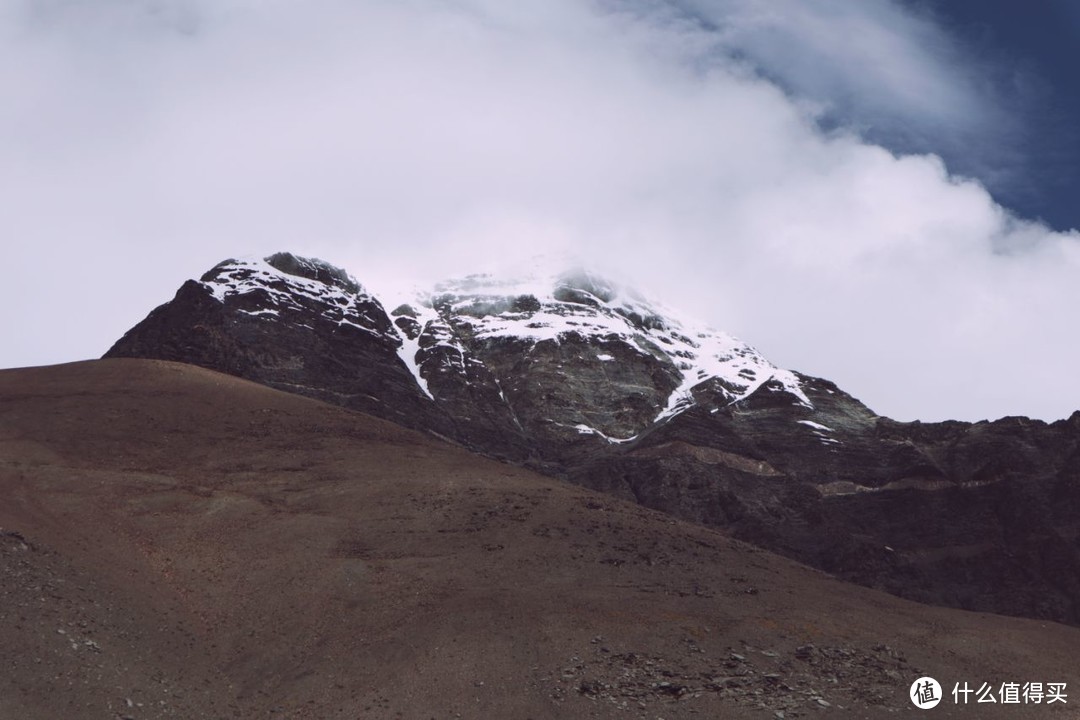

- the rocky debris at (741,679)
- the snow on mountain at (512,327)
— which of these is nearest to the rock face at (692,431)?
the snow on mountain at (512,327)

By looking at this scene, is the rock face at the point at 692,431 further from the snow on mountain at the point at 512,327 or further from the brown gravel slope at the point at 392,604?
the brown gravel slope at the point at 392,604

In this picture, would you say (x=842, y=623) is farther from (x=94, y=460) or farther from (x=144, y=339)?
(x=144, y=339)

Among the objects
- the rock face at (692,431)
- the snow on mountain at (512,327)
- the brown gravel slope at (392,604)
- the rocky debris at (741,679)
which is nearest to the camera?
the brown gravel slope at (392,604)

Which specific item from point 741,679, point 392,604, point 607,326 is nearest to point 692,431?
point 607,326

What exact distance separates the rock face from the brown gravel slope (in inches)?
992

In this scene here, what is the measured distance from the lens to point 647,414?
115 meters

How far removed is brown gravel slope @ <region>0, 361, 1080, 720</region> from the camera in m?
42.6

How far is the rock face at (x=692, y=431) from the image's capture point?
89.8 meters

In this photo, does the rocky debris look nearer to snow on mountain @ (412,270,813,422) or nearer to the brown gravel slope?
the brown gravel slope

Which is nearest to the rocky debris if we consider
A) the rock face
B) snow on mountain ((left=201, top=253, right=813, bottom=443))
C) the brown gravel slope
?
the brown gravel slope

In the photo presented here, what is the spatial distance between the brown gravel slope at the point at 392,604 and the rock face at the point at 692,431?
25.2m

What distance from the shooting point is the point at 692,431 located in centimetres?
10375

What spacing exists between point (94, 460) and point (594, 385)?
6188 centimetres

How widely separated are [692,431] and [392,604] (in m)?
57.8
